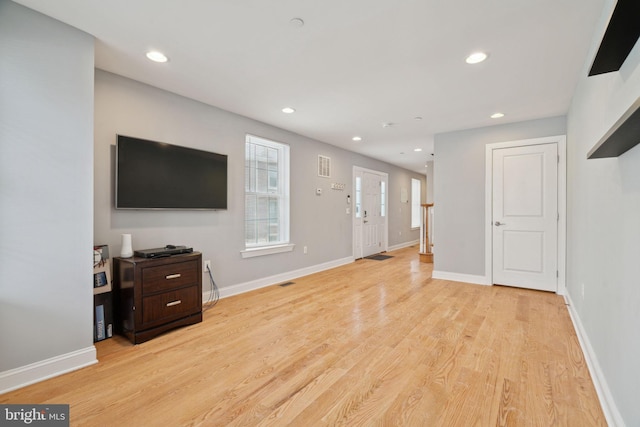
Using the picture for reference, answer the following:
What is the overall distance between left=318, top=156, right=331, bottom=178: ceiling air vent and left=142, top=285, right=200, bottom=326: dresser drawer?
10.4ft

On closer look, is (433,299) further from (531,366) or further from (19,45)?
(19,45)

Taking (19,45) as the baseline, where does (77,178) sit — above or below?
below

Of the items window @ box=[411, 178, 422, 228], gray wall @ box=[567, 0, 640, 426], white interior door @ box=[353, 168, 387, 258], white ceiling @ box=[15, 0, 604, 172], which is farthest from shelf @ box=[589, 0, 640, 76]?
window @ box=[411, 178, 422, 228]

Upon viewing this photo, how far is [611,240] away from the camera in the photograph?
1.68 metres

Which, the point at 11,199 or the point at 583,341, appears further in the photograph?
the point at 583,341

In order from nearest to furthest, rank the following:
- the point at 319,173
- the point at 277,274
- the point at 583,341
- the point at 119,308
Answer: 1. the point at 583,341
2. the point at 119,308
3. the point at 277,274
4. the point at 319,173

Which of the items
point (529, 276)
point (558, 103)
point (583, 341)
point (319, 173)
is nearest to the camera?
point (583, 341)

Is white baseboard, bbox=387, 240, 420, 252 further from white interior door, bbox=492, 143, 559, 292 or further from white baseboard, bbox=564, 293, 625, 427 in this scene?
white baseboard, bbox=564, 293, 625, 427

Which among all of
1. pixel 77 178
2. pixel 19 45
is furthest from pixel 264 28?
pixel 77 178

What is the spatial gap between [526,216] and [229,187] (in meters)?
4.06

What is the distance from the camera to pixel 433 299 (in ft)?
12.0

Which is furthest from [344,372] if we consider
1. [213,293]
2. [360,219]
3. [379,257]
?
[379,257]

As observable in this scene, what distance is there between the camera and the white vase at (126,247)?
106 inches

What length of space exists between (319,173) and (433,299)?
112 inches
